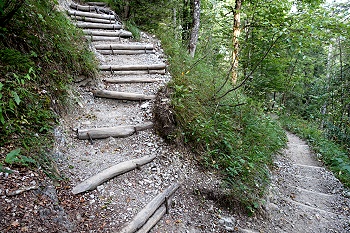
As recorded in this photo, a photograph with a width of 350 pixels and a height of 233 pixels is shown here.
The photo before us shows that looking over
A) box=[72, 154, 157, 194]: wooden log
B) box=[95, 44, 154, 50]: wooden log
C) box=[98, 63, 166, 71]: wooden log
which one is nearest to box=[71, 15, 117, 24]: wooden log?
box=[95, 44, 154, 50]: wooden log

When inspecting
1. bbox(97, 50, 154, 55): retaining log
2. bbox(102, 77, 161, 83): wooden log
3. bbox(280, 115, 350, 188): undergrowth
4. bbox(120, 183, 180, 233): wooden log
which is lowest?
bbox(280, 115, 350, 188): undergrowth

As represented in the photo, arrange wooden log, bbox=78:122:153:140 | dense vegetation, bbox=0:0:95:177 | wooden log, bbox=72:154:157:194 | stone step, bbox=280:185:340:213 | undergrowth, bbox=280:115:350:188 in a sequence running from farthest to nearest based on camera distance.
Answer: undergrowth, bbox=280:115:350:188 < stone step, bbox=280:185:340:213 < wooden log, bbox=78:122:153:140 < wooden log, bbox=72:154:157:194 < dense vegetation, bbox=0:0:95:177

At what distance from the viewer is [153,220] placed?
2939mm

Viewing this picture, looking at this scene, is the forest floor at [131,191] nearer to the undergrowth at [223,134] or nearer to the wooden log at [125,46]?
the undergrowth at [223,134]

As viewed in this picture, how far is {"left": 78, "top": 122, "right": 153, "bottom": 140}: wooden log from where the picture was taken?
3.77 m

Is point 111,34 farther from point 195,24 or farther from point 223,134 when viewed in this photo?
point 223,134

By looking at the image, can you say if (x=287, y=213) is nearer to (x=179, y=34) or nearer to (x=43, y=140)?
(x=43, y=140)

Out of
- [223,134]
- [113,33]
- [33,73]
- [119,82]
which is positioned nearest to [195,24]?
[113,33]

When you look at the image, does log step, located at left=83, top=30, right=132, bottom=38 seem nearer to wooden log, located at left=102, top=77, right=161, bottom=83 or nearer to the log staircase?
the log staircase

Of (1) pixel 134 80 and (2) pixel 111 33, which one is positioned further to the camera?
(2) pixel 111 33

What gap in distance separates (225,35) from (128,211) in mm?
10984

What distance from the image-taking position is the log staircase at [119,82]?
3.04 m

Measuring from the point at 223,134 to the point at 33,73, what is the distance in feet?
12.2

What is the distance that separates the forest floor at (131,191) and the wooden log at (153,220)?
81mm
